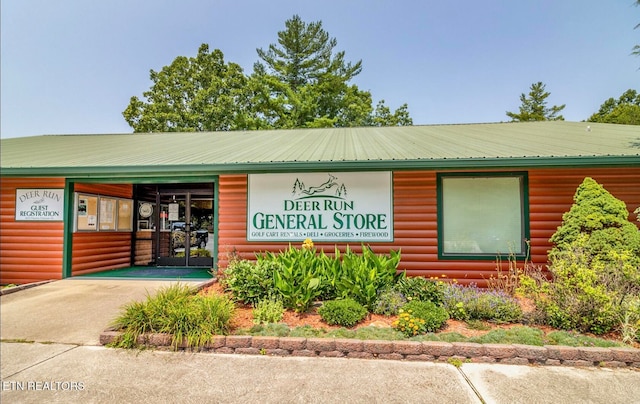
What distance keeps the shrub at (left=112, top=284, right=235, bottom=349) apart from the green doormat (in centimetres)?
344

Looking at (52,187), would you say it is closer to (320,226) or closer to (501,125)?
(320,226)

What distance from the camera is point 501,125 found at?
1002 centimetres

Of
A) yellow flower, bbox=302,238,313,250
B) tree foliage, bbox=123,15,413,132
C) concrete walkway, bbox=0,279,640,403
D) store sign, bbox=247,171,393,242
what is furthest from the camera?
tree foliage, bbox=123,15,413,132

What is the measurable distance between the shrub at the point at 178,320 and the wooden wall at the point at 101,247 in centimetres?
430

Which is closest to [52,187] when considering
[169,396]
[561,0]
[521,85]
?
[169,396]

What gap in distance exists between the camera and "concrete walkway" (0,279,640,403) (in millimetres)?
2695

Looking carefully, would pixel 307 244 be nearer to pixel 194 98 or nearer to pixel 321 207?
pixel 321 207

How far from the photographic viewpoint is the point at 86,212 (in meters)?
7.25

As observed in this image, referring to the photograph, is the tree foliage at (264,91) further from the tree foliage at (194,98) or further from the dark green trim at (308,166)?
the dark green trim at (308,166)

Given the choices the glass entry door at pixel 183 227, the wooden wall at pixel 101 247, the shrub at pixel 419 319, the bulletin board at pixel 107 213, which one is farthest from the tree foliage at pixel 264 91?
the shrub at pixel 419 319

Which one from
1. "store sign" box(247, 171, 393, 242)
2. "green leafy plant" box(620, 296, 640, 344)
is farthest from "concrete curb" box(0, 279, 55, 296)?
"green leafy plant" box(620, 296, 640, 344)

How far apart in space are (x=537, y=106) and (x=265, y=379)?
4129 cm

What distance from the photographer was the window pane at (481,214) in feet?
19.8

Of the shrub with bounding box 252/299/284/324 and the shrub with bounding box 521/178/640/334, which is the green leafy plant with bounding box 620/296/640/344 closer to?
the shrub with bounding box 521/178/640/334
